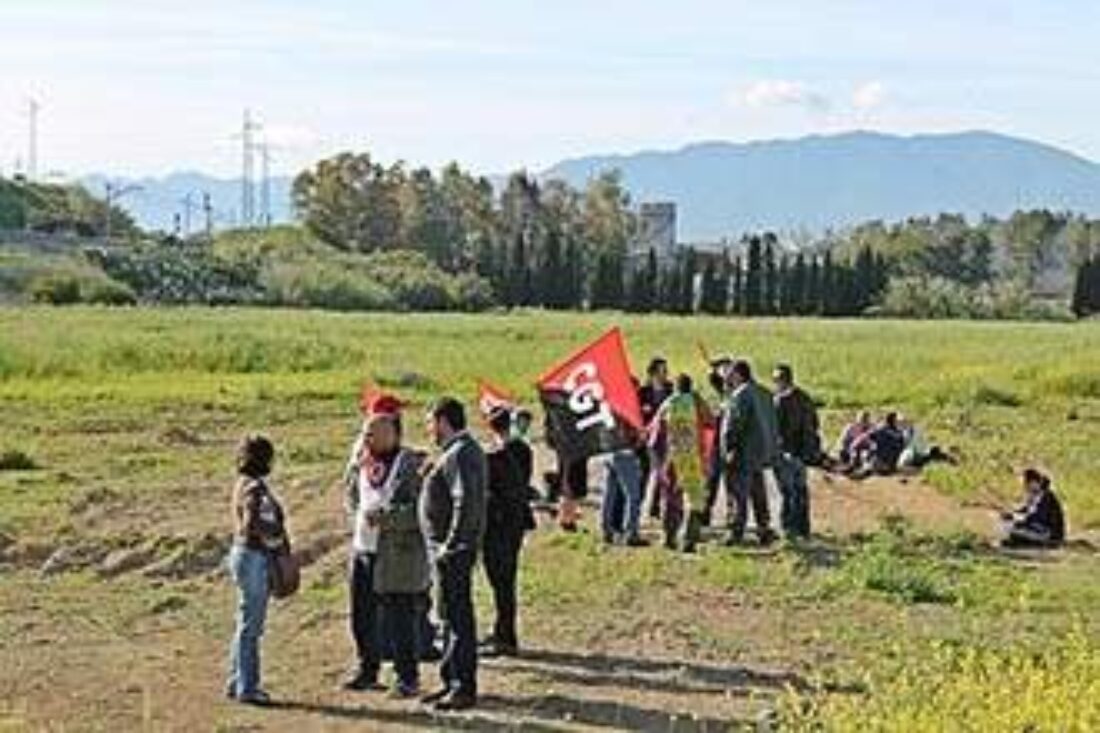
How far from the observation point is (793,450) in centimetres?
2206

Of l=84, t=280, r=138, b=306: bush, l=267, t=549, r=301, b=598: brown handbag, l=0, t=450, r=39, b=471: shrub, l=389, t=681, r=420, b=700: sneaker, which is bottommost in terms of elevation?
l=389, t=681, r=420, b=700: sneaker

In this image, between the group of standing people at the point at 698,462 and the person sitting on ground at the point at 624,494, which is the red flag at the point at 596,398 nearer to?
the person sitting on ground at the point at 624,494

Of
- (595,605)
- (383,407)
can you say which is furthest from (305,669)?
(595,605)

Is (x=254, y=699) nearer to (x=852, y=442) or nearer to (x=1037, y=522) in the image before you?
(x=1037, y=522)

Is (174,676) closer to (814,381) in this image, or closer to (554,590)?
(554,590)

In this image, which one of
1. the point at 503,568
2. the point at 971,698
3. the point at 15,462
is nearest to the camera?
the point at 971,698

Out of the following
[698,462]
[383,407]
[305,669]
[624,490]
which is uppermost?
[383,407]

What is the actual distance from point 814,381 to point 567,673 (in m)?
38.6

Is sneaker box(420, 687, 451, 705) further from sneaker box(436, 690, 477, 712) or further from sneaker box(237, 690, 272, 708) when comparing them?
sneaker box(237, 690, 272, 708)

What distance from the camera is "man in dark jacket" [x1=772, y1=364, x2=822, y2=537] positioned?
21.7 meters

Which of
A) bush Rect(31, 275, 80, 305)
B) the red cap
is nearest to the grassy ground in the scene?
the red cap

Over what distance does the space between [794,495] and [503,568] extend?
745cm

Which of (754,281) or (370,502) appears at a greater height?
(754,281)

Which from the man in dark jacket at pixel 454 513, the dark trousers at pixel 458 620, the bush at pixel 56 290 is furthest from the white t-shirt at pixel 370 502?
the bush at pixel 56 290
